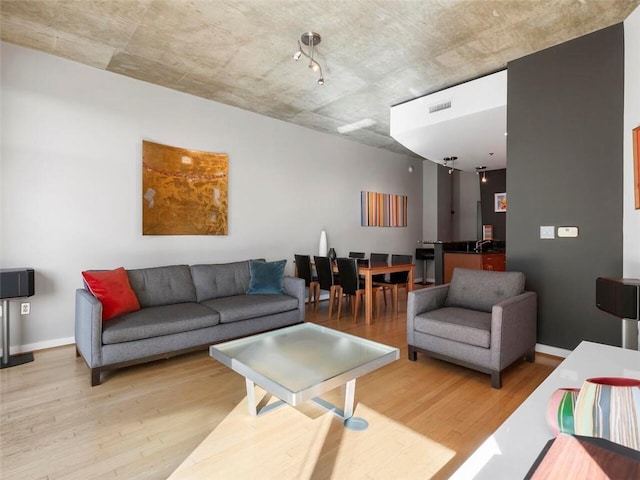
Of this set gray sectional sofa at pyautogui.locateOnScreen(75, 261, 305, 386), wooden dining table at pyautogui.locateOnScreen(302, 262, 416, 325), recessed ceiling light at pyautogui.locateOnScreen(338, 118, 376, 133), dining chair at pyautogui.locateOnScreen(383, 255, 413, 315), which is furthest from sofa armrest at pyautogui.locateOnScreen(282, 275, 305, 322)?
recessed ceiling light at pyautogui.locateOnScreen(338, 118, 376, 133)

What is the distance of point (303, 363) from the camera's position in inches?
88.4

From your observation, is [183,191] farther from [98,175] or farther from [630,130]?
[630,130]

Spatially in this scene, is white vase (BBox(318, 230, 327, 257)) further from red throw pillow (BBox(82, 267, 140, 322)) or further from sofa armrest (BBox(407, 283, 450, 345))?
red throw pillow (BBox(82, 267, 140, 322))

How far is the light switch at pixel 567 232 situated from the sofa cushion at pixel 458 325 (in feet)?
3.72

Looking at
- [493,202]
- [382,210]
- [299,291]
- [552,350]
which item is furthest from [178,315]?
[493,202]

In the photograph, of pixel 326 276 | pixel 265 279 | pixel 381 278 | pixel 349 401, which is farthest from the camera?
pixel 381 278

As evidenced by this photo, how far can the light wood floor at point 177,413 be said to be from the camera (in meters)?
1.81

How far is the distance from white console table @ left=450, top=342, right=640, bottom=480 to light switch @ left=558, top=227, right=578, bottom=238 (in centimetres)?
230

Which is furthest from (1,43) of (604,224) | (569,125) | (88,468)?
(604,224)

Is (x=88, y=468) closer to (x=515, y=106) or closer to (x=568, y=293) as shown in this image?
(x=568, y=293)

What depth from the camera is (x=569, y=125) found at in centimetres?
328

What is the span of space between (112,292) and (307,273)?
2676 millimetres

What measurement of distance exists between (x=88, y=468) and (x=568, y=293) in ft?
13.2

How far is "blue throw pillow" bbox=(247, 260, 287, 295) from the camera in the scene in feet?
13.6
